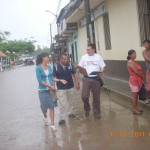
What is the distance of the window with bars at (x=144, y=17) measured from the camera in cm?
1144

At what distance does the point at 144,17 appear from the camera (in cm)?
1166

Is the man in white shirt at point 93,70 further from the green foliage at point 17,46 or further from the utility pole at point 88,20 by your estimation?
the green foliage at point 17,46

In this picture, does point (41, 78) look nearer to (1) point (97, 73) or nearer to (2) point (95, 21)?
(1) point (97, 73)

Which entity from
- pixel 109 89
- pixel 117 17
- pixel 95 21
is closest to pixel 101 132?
pixel 109 89

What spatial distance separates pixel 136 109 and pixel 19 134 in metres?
2.75

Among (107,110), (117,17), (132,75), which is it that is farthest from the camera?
(117,17)

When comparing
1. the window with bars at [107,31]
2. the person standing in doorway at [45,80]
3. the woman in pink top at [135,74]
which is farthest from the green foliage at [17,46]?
the person standing in doorway at [45,80]

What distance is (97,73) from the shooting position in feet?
26.8

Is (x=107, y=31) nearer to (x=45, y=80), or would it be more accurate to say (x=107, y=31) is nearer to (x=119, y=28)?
(x=119, y=28)

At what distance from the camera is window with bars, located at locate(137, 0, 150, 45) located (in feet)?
37.5

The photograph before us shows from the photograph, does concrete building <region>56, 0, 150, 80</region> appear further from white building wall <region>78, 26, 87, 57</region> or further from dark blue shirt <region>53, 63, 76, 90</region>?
dark blue shirt <region>53, 63, 76, 90</region>

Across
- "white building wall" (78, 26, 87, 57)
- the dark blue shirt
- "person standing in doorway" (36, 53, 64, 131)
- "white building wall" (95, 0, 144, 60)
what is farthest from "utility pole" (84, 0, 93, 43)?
"white building wall" (78, 26, 87, 57)

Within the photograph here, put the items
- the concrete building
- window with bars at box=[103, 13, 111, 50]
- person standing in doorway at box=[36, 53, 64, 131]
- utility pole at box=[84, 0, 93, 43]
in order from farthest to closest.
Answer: window with bars at box=[103, 13, 111, 50] → utility pole at box=[84, 0, 93, 43] → the concrete building → person standing in doorway at box=[36, 53, 64, 131]
